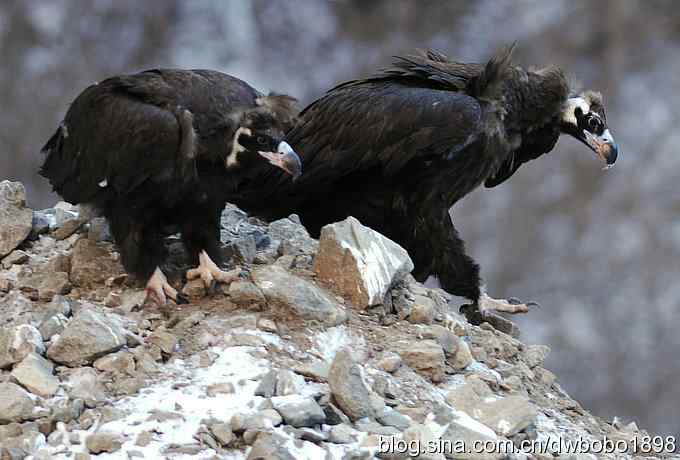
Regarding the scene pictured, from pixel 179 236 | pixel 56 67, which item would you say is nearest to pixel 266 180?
pixel 179 236

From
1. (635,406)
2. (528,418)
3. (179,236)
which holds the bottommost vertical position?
A: (528,418)

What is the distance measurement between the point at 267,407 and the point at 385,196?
6.47 feet

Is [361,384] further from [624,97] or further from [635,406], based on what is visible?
[624,97]

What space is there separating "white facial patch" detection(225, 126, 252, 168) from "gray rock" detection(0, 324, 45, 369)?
102 cm

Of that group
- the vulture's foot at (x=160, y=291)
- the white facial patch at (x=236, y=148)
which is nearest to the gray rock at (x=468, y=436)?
the vulture's foot at (x=160, y=291)

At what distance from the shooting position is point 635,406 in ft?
35.1

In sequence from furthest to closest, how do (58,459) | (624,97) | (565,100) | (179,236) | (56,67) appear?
1. (624,97)
2. (56,67)
3. (565,100)
4. (179,236)
5. (58,459)

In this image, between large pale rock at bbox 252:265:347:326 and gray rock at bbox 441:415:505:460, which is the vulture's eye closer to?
large pale rock at bbox 252:265:347:326

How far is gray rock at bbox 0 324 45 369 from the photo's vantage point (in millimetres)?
4277

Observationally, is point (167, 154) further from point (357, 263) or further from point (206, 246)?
point (357, 263)

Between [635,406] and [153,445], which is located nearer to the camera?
[153,445]

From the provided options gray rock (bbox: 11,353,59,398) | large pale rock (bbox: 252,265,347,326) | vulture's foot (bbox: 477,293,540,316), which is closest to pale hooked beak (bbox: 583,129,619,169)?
vulture's foot (bbox: 477,293,540,316)

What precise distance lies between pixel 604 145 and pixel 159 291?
2441mm

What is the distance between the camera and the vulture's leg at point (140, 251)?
4812 millimetres
